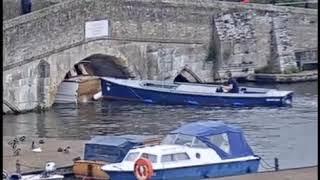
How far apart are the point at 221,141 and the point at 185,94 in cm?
1247

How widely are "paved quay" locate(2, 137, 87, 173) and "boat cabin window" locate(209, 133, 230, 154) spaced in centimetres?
229

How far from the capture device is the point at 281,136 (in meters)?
21.6

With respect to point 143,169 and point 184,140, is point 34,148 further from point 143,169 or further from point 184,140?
point 143,169

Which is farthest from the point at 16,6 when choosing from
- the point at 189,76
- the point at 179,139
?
the point at 179,139

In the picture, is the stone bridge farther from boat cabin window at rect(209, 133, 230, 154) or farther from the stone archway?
boat cabin window at rect(209, 133, 230, 154)

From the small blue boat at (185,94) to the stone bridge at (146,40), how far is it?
1037mm

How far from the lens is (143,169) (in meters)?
15.0

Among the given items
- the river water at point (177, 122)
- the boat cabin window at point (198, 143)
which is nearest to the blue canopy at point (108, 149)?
the boat cabin window at point (198, 143)

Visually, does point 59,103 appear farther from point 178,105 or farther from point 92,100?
point 178,105

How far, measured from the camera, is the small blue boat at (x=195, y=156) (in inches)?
608

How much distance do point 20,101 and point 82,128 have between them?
3.60m

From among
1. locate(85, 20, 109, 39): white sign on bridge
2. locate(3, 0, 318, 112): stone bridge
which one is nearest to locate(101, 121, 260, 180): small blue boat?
locate(3, 0, 318, 112): stone bridge

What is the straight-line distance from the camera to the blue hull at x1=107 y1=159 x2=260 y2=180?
50.4 feet

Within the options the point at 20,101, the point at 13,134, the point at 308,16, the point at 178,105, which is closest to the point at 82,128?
the point at 13,134
